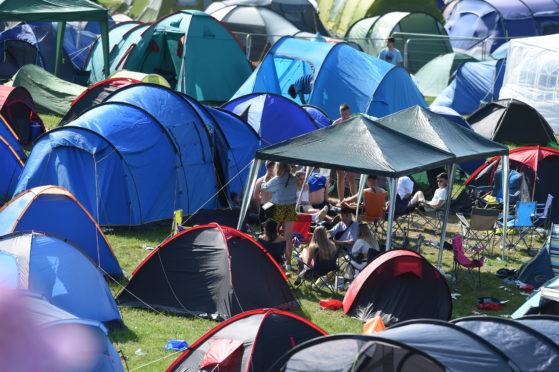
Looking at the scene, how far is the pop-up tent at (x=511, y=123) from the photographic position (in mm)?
19906

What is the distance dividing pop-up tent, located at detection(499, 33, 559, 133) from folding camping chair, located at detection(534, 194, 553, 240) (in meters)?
6.80

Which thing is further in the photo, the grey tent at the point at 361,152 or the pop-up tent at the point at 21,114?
the pop-up tent at the point at 21,114

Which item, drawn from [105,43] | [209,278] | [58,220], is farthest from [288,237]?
[105,43]

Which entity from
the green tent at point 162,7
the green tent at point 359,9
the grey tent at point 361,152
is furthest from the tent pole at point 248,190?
the green tent at point 359,9

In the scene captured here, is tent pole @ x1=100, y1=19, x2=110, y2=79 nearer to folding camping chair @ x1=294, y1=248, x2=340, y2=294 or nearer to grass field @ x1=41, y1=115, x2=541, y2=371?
grass field @ x1=41, y1=115, x2=541, y2=371

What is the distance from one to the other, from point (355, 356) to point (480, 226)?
22.6 feet

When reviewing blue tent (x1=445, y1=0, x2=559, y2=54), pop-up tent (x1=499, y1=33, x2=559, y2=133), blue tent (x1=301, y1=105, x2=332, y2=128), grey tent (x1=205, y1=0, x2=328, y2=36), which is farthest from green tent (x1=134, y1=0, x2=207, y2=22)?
blue tent (x1=301, y1=105, x2=332, y2=128)

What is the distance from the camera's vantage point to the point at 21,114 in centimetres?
1762

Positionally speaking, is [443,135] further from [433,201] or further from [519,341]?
[519,341]

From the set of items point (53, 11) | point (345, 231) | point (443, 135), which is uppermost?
point (53, 11)

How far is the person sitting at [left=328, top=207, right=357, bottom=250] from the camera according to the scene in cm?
1206

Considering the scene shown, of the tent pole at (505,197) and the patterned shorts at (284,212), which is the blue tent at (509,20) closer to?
the tent pole at (505,197)

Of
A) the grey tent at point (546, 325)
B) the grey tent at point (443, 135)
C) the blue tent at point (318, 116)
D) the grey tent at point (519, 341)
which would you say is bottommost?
the blue tent at point (318, 116)

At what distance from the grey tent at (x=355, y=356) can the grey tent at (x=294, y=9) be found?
24.0m
